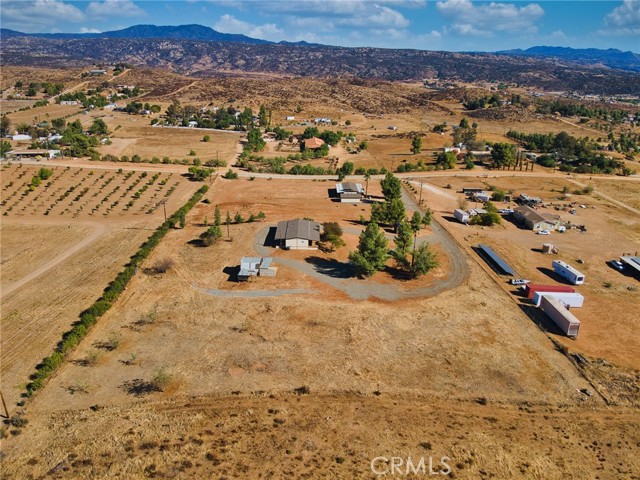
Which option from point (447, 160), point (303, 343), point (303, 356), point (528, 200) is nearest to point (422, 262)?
point (303, 343)

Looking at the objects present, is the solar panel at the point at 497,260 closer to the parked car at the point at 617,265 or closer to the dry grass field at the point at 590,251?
the dry grass field at the point at 590,251

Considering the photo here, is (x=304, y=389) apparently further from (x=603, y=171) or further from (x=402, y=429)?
(x=603, y=171)

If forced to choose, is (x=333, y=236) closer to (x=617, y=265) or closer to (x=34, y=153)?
(x=617, y=265)

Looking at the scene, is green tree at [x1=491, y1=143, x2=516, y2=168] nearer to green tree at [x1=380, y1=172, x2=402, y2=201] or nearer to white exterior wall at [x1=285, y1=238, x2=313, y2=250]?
green tree at [x1=380, y1=172, x2=402, y2=201]

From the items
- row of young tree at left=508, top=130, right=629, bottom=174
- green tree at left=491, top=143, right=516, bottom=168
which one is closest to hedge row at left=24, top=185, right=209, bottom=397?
green tree at left=491, top=143, right=516, bottom=168

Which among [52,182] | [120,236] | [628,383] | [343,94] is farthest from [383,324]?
[343,94]

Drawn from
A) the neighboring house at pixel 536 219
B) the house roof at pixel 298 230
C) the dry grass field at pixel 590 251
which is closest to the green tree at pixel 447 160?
the dry grass field at pixel 590 251
